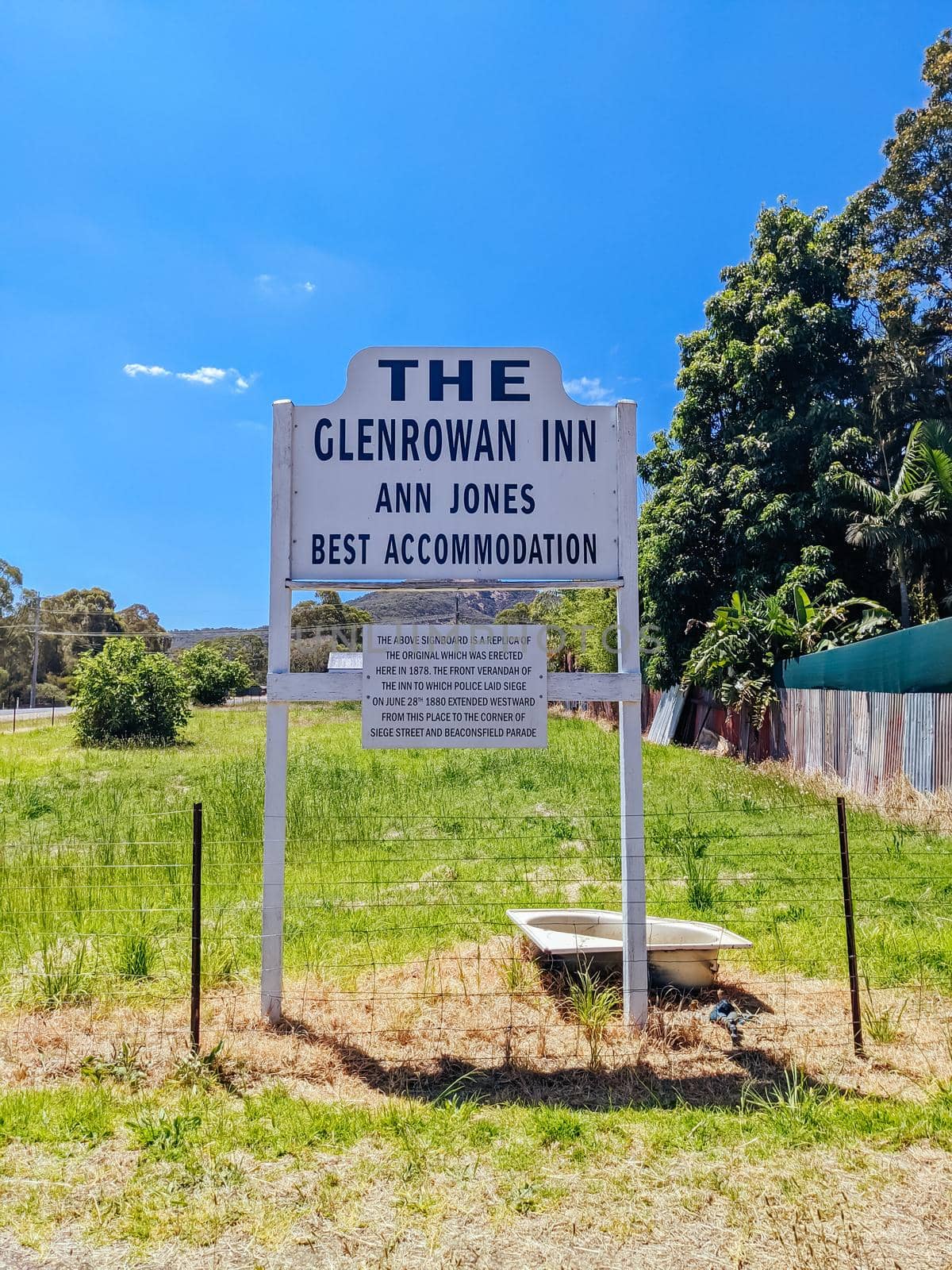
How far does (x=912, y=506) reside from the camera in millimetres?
17641

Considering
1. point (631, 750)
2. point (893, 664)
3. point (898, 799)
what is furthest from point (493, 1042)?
point (893, 664)

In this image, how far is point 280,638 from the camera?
515cm

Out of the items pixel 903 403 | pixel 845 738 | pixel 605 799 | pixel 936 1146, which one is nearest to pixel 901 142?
pixel 903 403

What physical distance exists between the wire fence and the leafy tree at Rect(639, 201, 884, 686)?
11773 millimetres

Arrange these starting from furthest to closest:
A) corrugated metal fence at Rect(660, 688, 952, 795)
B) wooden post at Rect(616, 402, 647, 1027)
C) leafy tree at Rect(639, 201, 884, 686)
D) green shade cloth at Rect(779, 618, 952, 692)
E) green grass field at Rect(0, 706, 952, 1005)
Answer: leafy tree at Rect(639, 201, 884, 686) < green shade cloth at Rect(779, 618, 952, 692) < corrugated metal fence at Rect(660, 688, 952, 795) < green grass field at Rect(0, 706, 952, 1005) < wooden post at Rect(616, 402, 647, 1027)

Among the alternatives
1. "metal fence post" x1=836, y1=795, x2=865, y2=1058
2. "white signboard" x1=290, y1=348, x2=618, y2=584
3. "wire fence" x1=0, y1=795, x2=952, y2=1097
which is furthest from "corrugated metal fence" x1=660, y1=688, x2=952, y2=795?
"white signboard" x1=290, y1=348, x2=618, y2=584

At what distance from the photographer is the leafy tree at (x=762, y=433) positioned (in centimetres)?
2055

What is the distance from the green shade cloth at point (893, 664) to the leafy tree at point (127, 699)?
1670 centimetres

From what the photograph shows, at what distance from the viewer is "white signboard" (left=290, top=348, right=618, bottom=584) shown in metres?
5.19

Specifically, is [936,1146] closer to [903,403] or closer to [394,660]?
[394,660]

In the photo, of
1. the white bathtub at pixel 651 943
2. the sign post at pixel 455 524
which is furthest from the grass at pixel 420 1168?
the sign post at pixel 455 524

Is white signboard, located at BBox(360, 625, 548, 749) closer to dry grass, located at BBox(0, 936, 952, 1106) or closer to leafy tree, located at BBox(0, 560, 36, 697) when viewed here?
dry grass, located at BBox(0, 936, 952, 1106)

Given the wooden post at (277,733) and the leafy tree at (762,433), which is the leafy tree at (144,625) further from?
the wooden post at (277,733)

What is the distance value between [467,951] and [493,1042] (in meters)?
1.42
